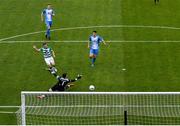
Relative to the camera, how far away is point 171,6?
36.9 meters

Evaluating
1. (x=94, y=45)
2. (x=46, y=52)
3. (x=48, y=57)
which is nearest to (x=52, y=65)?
(x=48, y=57)

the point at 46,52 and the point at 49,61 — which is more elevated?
the point at 46,52

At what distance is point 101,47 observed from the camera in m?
30.5

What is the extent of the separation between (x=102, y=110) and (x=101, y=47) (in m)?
9.13

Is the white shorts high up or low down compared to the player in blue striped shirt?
down

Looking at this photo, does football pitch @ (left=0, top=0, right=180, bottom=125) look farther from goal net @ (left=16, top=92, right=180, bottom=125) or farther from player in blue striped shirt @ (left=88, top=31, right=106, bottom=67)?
goal net @ (left=16, top=92, right=180, bottom=125)

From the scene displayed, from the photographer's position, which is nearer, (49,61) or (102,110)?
(102,110)

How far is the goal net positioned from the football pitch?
120cm

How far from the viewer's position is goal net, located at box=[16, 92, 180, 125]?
2081cm

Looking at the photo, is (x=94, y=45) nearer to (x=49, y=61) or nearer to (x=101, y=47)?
(x=49, y=61)

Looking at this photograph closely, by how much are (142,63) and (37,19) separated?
938 cm

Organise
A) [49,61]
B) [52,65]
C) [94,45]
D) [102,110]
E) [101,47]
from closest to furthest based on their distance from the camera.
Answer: [102,110] < [49,61] < [52,65] < [94,45] < [101,47]

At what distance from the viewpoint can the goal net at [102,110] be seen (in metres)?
20.8

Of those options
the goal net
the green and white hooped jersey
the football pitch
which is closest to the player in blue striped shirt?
the football pitch
